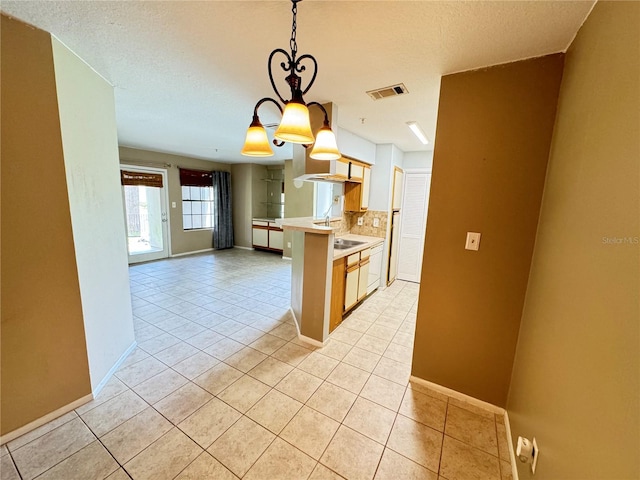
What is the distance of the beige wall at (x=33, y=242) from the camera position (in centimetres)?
140

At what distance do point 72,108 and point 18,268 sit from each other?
1.05 m

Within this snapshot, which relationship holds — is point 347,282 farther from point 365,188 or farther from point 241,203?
point 241,203

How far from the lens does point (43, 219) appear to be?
5.02ft

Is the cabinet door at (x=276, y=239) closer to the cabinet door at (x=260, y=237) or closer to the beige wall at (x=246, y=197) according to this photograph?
the cabinet door at (x=260, y=237)

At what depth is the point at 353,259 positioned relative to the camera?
305 cm

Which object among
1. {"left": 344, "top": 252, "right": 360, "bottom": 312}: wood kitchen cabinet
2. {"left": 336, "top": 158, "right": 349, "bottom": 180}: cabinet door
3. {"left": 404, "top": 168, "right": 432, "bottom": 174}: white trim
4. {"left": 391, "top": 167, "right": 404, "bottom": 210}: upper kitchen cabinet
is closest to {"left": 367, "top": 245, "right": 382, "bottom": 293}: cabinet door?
{"left": 344, "top": 252, "right": 360, "bottom": 312}: wood kitchen cabinet

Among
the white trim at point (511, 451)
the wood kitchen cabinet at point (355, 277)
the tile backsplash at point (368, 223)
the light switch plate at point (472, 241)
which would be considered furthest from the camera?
the tile backsplash at point (368, 223)

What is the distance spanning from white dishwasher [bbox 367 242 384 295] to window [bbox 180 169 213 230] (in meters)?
4.88

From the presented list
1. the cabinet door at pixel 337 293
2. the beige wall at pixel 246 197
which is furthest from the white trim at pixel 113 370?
the beige wall at pixel 246 197

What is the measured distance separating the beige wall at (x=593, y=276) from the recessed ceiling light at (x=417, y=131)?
61.4 inches

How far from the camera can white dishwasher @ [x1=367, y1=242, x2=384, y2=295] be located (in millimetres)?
3800

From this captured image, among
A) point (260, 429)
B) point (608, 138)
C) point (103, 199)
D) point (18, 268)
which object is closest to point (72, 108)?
point (103, 199)

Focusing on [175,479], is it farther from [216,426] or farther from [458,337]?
[458,337]

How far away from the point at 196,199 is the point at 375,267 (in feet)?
16.5
